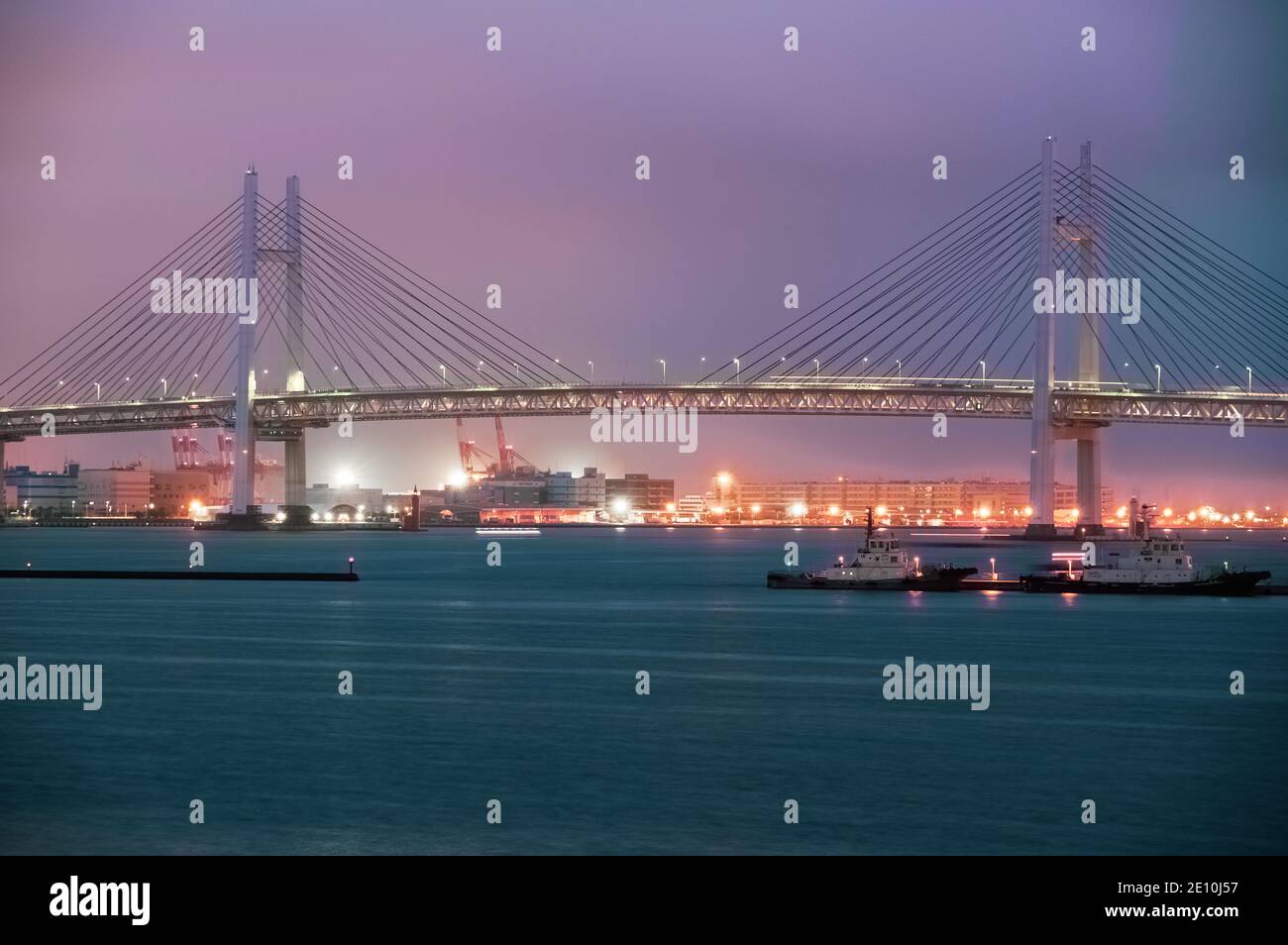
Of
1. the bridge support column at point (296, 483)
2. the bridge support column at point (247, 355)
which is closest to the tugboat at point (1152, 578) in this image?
the bridge support column at point (247, 355)

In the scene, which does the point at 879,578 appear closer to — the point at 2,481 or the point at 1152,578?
the point at 1152,578

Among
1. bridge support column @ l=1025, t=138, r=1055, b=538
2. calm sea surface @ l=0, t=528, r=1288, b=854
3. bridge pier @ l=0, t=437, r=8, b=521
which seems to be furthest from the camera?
bridge pier @ l=0, t=437, r=8, b=521

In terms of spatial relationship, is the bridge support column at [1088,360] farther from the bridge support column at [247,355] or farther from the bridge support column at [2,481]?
the bridge support column at [2,481]

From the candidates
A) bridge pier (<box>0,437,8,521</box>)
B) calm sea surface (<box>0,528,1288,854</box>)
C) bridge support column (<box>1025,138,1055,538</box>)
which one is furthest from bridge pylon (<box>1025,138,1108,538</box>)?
bridge pier (<box>0,437,8,521</box>)

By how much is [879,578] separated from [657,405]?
3471 cm

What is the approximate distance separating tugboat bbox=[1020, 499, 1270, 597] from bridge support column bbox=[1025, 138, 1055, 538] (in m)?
19.4

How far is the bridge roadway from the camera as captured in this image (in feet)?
255

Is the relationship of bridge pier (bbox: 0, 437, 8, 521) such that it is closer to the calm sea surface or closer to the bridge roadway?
the bridge roadway

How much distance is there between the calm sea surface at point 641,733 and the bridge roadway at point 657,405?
35.9 m

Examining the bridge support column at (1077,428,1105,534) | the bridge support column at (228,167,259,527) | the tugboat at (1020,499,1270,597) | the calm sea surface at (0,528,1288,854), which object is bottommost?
the calm sea surface at (0,528,1288,854)

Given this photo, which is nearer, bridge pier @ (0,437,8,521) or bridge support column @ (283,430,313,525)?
bridge support column @ (283,430,313,525)

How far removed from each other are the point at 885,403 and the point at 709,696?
2208 inches

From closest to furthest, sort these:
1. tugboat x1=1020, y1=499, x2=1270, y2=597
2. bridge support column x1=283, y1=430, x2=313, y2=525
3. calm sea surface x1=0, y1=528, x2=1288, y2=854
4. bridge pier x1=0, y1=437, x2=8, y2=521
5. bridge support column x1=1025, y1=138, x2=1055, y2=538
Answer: calm sea surface x1=0, y1=528, x2=1288, y2=854 < tugboat x1=1020, y1=499, x2=1270, y2=597 < bridge support column x1=1025, y1=138, x2=1055, y2=538 < bridge support column x1=283, y1=430, x2=313, y2=525 < bridge pier x1=0, y1=437, x2=8, y2=521

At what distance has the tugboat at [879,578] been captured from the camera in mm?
52469
